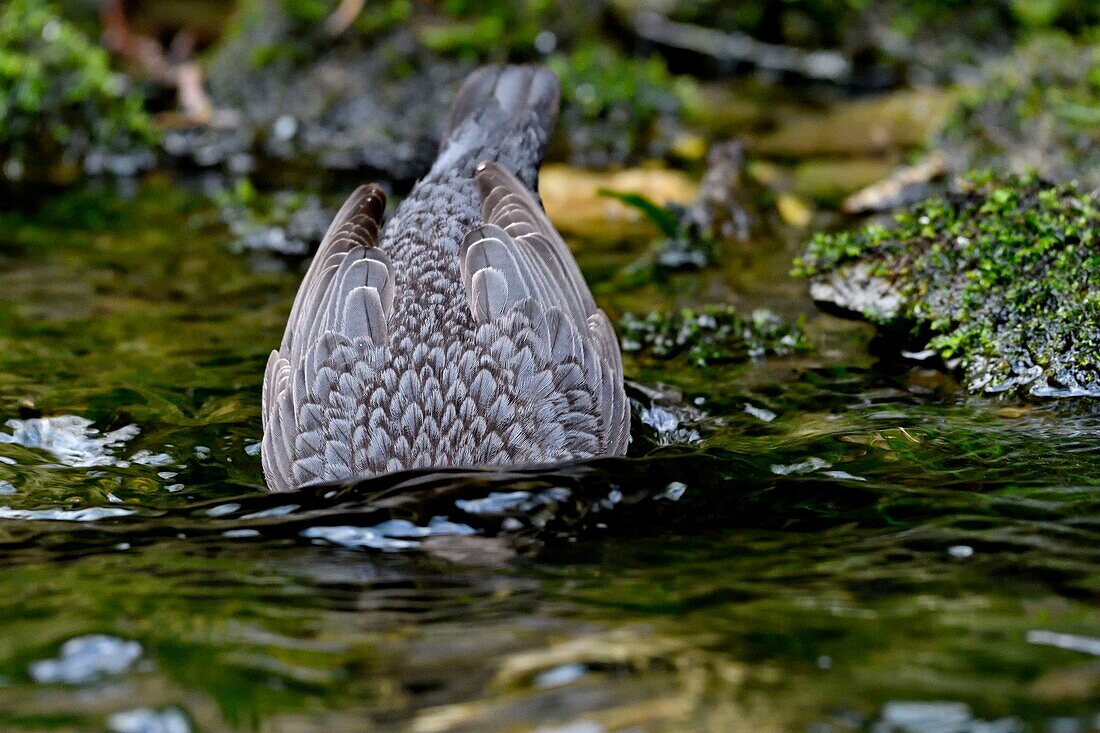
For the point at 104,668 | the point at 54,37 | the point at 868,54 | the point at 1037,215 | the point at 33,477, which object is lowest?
the point at 104,668

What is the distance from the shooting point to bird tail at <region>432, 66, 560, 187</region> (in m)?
5.39

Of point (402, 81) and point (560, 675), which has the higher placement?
point (402, 81)

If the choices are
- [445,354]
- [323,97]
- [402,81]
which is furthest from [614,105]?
[445,354]

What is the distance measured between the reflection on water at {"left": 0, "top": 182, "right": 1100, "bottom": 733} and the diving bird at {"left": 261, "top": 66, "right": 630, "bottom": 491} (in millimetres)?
226

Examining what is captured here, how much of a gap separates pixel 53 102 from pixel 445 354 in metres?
6.60

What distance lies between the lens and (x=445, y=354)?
4.30m

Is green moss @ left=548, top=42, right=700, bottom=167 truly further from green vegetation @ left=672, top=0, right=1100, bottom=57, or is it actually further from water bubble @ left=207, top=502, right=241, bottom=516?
water bubble @ left=207, top=502, right=241, bottom=516

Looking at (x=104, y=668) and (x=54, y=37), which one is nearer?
(x=104, y=668)

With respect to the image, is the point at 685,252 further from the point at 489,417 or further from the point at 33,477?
the point at 33,477

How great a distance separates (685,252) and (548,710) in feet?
15.3

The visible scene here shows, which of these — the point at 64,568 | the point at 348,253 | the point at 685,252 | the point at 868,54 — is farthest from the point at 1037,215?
the point at 868,54

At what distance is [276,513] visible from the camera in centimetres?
378

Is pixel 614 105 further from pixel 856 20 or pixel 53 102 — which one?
pixel 53 102

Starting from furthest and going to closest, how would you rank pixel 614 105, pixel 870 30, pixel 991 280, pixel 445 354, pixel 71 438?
pixel 870 30 < pixel 614 105 < pixel 991 280 < pixel 71 438 < pixel 445 354
